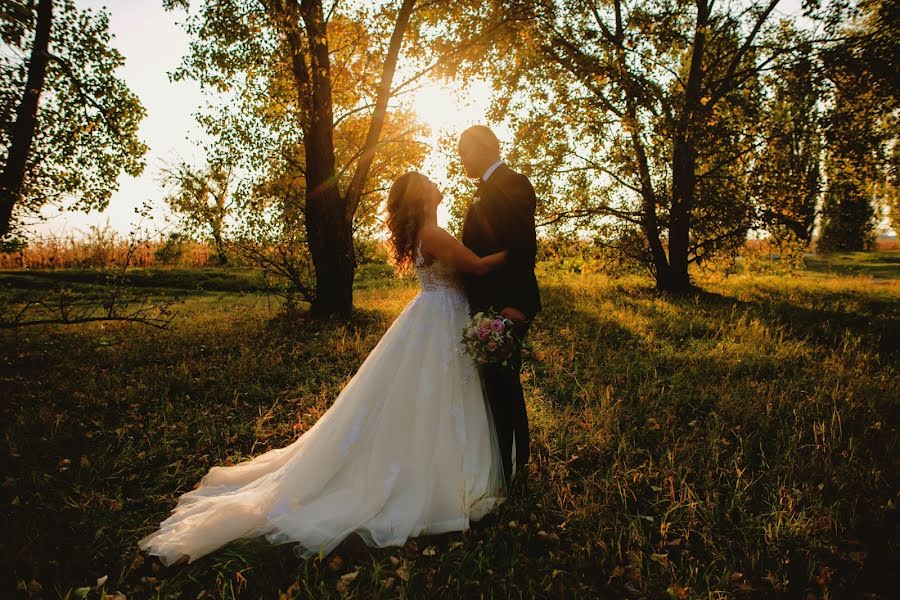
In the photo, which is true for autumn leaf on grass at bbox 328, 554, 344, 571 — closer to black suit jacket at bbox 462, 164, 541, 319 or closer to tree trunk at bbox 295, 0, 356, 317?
black suit jacket at bbox 462, 164, 541, 319

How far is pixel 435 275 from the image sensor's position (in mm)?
4273

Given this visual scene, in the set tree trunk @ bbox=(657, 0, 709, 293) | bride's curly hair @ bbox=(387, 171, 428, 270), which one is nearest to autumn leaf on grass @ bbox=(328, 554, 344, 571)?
bride's curly hair @ bbox=(387, 171, 428, 270)

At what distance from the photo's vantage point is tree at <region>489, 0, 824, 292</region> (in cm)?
1247

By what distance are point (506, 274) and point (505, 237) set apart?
316mm

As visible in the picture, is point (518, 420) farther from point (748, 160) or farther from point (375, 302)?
point (748, 160)

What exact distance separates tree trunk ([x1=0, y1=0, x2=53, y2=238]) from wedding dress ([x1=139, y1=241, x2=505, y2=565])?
832 cm

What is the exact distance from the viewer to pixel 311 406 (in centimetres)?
636

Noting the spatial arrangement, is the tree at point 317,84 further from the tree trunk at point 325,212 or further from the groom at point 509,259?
the groom at point 509,259

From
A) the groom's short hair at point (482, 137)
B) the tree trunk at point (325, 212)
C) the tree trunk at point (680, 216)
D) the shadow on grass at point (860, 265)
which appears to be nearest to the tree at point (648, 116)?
the tree trunk at point (680, 216)

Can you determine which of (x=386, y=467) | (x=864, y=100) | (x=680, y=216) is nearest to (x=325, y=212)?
(x=386, y=467)

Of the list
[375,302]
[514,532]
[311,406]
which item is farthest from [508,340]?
[375,302]

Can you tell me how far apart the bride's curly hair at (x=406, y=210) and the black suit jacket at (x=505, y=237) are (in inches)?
18.5

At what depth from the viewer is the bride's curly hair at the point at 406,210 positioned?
4160 millimetres

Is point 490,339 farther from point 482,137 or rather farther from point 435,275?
point 482,137
